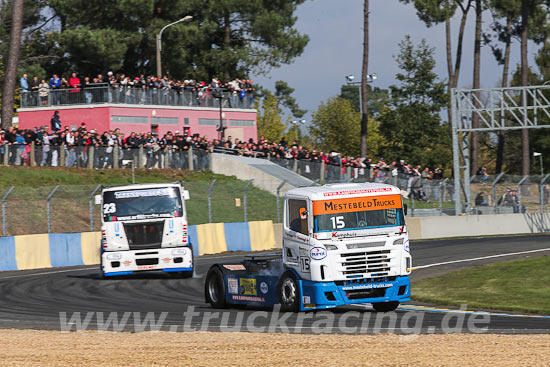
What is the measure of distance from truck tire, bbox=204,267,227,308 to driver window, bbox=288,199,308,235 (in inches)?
71.3

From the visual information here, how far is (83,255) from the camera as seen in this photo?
29016mm

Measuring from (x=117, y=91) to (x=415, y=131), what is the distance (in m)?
21.8

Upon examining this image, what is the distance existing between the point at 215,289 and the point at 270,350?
6.00 metres

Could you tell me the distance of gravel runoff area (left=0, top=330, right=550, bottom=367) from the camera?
10.1m

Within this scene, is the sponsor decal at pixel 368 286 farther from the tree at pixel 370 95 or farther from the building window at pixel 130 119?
the tree at pixel 370 95

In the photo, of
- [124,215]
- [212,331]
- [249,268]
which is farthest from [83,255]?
[212,331]

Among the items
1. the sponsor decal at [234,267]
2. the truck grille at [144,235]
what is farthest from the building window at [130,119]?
the sponsor decal at [234,267]

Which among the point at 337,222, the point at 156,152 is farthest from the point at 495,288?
the point at 156,152

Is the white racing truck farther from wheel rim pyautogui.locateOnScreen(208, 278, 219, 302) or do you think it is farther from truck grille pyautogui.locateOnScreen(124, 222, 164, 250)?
wheel rim pyautogui.locateOnScreen(208, 278, 219, 302)

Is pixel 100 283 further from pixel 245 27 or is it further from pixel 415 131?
pixel 245 27

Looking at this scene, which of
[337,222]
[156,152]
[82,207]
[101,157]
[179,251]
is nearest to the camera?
[337,222]

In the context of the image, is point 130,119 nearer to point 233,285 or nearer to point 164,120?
point 164,120

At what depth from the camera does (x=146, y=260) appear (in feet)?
74.8

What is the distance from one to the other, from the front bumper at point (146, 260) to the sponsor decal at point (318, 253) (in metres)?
8.60
